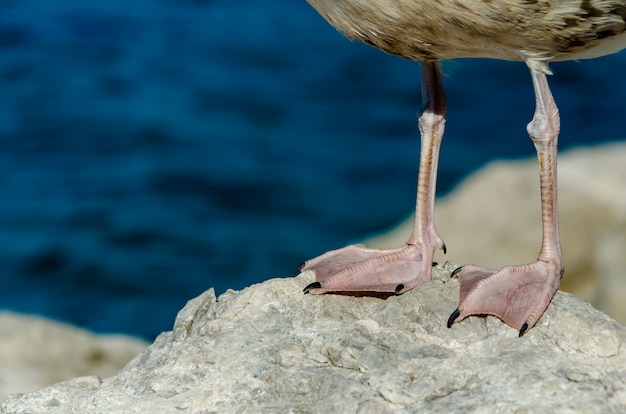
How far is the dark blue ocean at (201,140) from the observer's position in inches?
492

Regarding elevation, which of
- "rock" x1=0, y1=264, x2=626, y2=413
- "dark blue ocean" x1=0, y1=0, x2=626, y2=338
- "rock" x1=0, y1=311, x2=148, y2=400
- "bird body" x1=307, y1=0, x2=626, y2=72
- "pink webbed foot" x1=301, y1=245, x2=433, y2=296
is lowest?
"rock" x1=0, y1=264, x2=626, y2=413

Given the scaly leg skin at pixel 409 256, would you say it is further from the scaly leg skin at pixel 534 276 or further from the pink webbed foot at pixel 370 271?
the scaly leg skin at pixel 534 276

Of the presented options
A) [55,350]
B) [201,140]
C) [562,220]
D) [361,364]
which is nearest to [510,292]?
[361,364]

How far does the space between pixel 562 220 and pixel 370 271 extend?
4.68 metres

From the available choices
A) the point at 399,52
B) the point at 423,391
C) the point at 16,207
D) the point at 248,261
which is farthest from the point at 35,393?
the point at 16,207

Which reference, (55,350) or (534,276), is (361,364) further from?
(55,350)

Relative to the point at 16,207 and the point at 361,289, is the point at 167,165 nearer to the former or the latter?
the point at 16,207

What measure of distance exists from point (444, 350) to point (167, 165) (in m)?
10.1

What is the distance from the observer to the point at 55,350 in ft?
24.3

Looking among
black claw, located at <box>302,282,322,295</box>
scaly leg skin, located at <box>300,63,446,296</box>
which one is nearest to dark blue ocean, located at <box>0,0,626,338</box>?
scaly leg skin, located at <box>300,63,446,296</box>

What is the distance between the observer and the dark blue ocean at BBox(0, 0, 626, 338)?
1248cm

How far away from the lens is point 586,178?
30.6ft

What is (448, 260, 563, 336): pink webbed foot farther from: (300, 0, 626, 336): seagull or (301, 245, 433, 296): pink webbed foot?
(301, 245, 433, 296): pink webbed foot

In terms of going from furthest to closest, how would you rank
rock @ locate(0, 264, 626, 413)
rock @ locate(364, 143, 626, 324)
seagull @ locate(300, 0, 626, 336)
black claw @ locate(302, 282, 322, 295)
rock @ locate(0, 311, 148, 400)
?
rock @ locate(364, 143, 626, 324) → rock @ locate(0, 311, 148, 400) → black claw @ locate(302, 282, 322, 295) → seagull @ locate(300, 0, 626, 336) → rock @ locate(0, 264, 626, 413)
